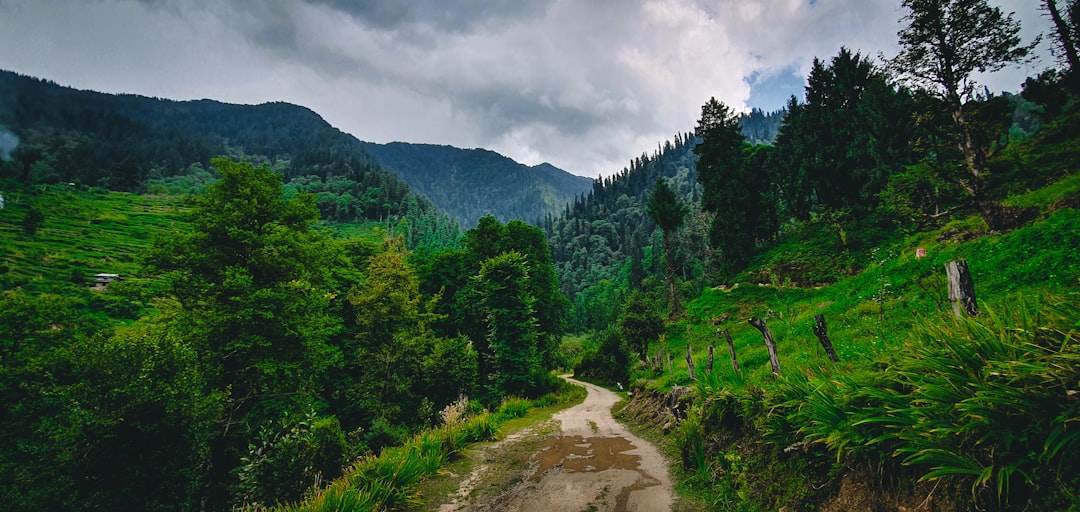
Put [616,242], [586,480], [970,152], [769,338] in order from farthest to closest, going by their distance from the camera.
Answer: [616,242], [970,152], [769,338], [586,480]

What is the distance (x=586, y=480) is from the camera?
8.31 m

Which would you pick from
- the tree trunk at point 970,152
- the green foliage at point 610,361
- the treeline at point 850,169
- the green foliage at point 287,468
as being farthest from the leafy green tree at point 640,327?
the green foliage at point 287,468

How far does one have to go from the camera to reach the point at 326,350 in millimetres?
15562

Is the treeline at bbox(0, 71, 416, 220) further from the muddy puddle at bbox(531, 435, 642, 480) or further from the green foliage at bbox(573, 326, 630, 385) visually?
the muddy puddle at bbox(531, 435, 642, 480)

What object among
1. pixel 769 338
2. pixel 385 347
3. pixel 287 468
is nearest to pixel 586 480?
pixel 769 338

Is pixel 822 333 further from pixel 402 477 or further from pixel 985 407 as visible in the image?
pixel 402 477

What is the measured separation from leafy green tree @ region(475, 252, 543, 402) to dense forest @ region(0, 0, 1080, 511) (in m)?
0.14

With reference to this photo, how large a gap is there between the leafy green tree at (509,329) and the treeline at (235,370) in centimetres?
9

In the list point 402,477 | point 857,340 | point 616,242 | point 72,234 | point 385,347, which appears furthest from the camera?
point 616,242

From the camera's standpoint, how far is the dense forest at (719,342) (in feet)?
11.5

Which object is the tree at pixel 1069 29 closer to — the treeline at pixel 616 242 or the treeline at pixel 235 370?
the treeline at pixel 235 370

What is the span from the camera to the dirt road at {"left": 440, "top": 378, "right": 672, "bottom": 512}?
7.09 m

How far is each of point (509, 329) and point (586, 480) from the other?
14.5m

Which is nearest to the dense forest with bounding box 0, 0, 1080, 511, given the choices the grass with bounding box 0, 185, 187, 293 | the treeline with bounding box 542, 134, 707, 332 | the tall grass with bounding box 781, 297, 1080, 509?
the tall grass with bounding box 781, 297, 1080, 509
